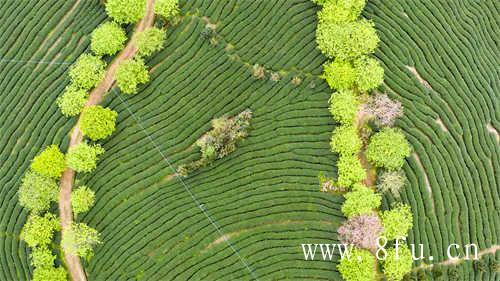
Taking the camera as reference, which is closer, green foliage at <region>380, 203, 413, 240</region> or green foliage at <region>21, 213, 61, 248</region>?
green foliage at <region>380, 203, 413, 240</region>

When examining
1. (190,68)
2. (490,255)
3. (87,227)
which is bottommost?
(490,255)

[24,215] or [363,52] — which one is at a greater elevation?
[363,52]

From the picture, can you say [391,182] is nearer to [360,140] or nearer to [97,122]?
[360,140]

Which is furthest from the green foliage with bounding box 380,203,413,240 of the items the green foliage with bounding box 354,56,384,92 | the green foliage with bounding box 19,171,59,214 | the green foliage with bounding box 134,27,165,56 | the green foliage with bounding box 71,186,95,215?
the green foliage with bounding box 19,171,59,214

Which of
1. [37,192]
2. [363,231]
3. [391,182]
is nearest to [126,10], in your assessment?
[37,192]

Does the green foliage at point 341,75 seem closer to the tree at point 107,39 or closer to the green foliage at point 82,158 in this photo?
the tree at point 107,39

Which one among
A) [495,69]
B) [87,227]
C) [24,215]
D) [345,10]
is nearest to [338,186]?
[345,10]

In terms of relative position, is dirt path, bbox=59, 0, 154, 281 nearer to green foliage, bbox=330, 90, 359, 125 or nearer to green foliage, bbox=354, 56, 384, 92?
green foliage, bbox=330, 90, 359, 125

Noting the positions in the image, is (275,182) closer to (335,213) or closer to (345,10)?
(335,213)
